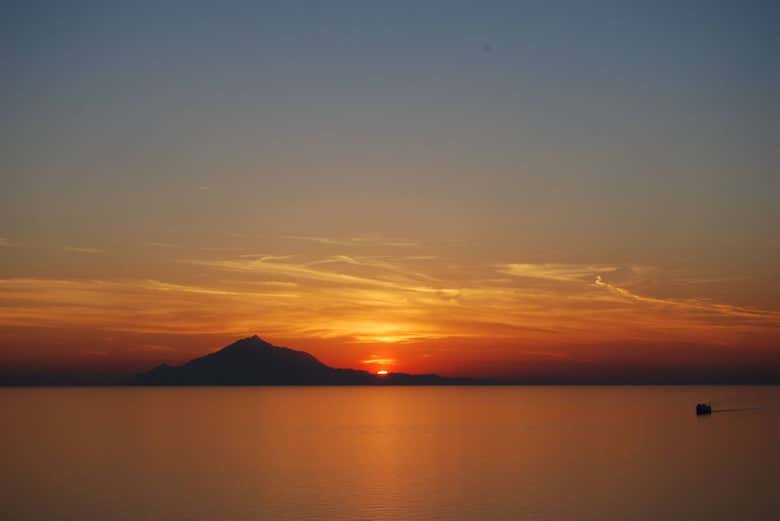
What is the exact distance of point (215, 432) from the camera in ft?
386

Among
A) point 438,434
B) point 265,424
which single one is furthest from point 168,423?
point 438,434

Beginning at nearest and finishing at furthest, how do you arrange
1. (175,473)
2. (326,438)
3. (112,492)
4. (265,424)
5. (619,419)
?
(112,492) < (175,473) < (326,438) < (265,424) < (619,419)

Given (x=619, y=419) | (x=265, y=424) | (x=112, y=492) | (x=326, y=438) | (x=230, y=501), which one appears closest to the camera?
(x=230, y=501)

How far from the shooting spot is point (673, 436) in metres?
110

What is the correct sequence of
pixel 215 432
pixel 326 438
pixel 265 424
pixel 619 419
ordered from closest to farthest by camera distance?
1. pixel 326 438
2. pixel 215 432
3. pixel 265 424
4. pixel 619 419

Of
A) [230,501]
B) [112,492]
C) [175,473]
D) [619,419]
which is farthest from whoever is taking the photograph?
[619,419]

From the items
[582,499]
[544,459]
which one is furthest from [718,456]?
[582,499]

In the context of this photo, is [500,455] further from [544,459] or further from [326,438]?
[326,438]

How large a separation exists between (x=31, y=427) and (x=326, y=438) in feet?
168

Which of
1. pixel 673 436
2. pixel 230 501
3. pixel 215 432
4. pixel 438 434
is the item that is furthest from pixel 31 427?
pixel 673 436

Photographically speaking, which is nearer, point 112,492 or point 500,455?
point 112,492

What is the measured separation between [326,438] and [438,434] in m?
16.1

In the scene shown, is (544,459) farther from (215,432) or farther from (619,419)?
(619,419)

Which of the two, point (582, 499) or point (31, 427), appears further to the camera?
point (31, 427)
